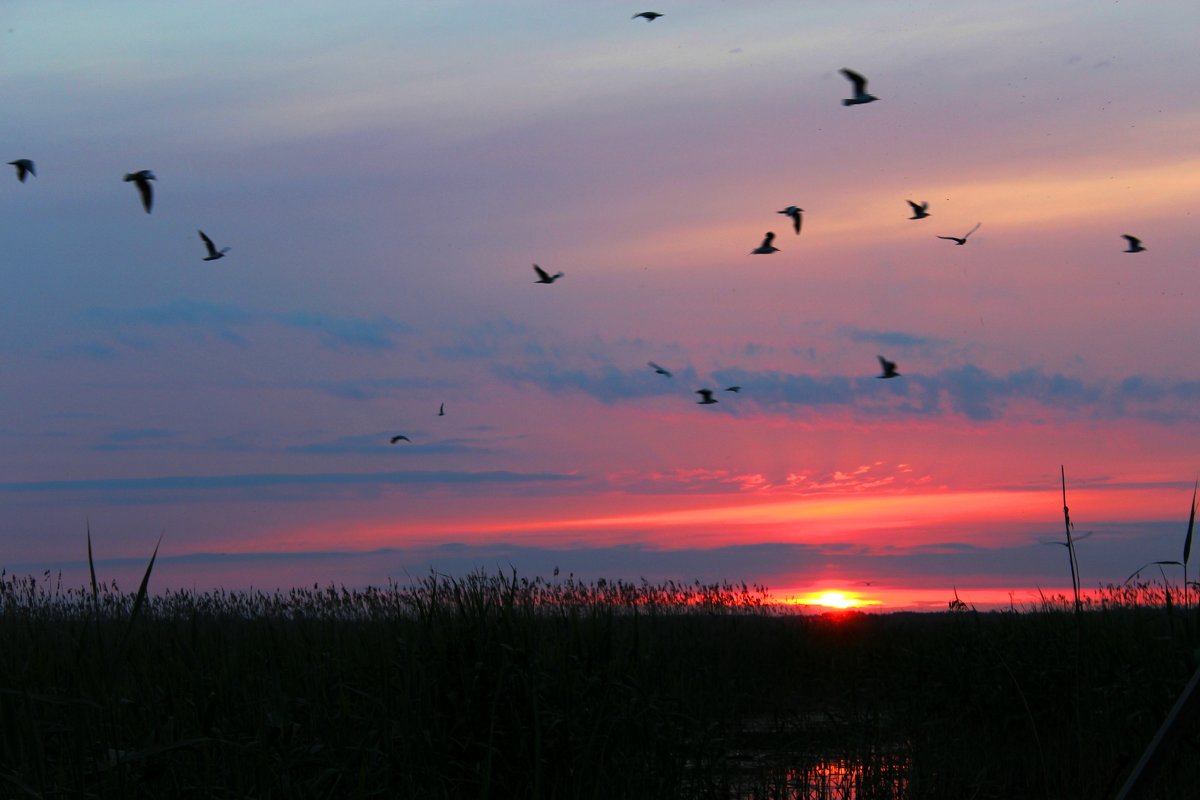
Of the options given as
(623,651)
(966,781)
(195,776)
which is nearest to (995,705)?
(966,781)

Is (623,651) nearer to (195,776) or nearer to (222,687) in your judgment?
(222,687)

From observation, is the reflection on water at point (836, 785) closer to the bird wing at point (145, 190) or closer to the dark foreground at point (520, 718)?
the dark foreground at point (520, 718)

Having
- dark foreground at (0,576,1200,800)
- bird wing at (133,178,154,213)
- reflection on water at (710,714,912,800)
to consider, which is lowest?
reflection on water at (710,714,912,800)

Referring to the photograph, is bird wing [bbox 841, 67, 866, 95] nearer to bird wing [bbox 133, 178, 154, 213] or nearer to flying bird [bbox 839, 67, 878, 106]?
flying bird [bbox 839, 67, 878, 106]

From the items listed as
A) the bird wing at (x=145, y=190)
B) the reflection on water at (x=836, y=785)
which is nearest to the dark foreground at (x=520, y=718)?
the reflection on water at (x=836, y=785)

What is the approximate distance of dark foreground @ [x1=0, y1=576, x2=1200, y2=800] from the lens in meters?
A: 4.99

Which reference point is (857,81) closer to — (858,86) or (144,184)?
(858,86)

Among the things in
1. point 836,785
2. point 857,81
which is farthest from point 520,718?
point 857,81

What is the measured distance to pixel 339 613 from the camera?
15414 mm

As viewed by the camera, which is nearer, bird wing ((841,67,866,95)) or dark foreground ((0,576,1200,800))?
dark foreground ((0,576,1200,800))

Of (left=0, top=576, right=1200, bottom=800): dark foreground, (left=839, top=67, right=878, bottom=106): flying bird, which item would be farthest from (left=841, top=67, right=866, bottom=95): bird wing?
(left=0, top=576, right=1200, bottom=800): dark foreground

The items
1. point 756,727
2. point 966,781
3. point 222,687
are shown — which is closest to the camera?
point 222,687

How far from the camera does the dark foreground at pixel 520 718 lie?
4.99 m

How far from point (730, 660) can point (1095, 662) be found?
19.8 ft
